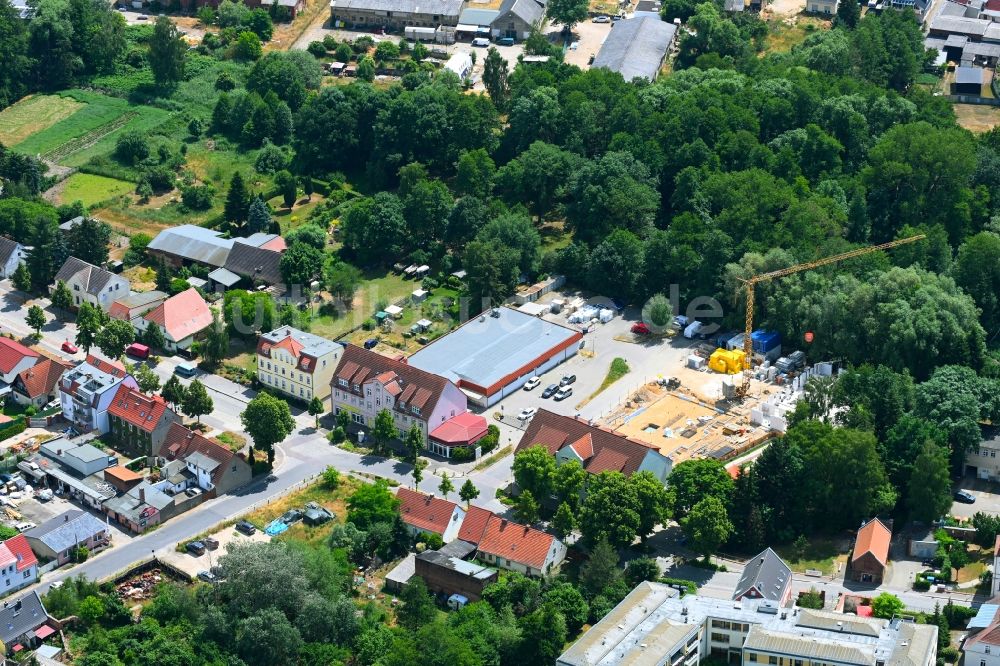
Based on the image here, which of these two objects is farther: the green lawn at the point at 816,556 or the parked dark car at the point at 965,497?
the parked dark car at the point at 965,497

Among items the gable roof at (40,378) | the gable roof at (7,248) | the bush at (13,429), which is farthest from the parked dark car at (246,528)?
the gable roof at (7,248)

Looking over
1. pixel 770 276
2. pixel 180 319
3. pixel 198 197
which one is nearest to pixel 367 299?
pixel 180 319

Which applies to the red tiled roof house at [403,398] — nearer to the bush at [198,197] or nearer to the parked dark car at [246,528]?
the parked dark car at [246,528]

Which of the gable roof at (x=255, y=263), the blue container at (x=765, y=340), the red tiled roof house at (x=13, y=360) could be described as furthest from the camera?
the gable roof at (x=255, y=263)

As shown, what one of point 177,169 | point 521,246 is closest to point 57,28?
point 177,169

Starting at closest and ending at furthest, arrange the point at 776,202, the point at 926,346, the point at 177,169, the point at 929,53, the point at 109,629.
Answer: the point at 109,629, the point at 926,346, the point at 776,202, the point at 177,169, the point at 929,53

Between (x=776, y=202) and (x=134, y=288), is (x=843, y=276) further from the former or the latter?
(x=134, y=288)

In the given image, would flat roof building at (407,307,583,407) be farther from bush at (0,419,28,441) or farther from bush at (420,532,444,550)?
bush at (0,419,28,441)

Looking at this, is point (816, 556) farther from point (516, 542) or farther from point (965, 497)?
point (516, 542)
